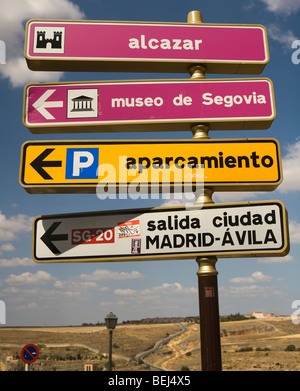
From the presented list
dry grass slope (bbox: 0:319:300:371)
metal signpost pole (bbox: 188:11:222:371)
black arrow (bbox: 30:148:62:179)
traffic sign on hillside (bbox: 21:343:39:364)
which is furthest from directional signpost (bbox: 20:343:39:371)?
dry grass slope (bbox: 0:319:300:371)

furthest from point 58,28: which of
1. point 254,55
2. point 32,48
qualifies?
point 254,55

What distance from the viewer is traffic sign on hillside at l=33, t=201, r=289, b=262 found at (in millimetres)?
5703

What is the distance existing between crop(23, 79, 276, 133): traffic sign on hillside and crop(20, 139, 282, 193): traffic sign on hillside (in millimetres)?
437

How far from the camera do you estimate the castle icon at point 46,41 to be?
6.98m

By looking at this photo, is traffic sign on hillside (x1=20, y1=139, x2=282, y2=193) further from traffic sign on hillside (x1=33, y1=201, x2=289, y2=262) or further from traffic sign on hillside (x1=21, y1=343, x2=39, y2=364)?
traffic sign on hillside (x1=21, y1=343, x2=39, y2=364)

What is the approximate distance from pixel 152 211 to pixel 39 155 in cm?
215

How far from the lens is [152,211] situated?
6.04 m

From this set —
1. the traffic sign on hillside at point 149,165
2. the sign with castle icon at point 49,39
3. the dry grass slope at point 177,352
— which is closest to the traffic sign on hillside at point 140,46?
the sign with castle icon at point 49,39

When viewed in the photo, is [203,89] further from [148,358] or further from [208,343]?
[148,358]

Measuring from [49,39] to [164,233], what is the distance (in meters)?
4.30

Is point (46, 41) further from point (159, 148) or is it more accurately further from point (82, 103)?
point (159, 148)

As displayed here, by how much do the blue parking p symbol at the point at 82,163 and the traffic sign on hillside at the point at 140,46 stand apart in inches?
76.3

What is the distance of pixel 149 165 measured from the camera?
6215 mm
